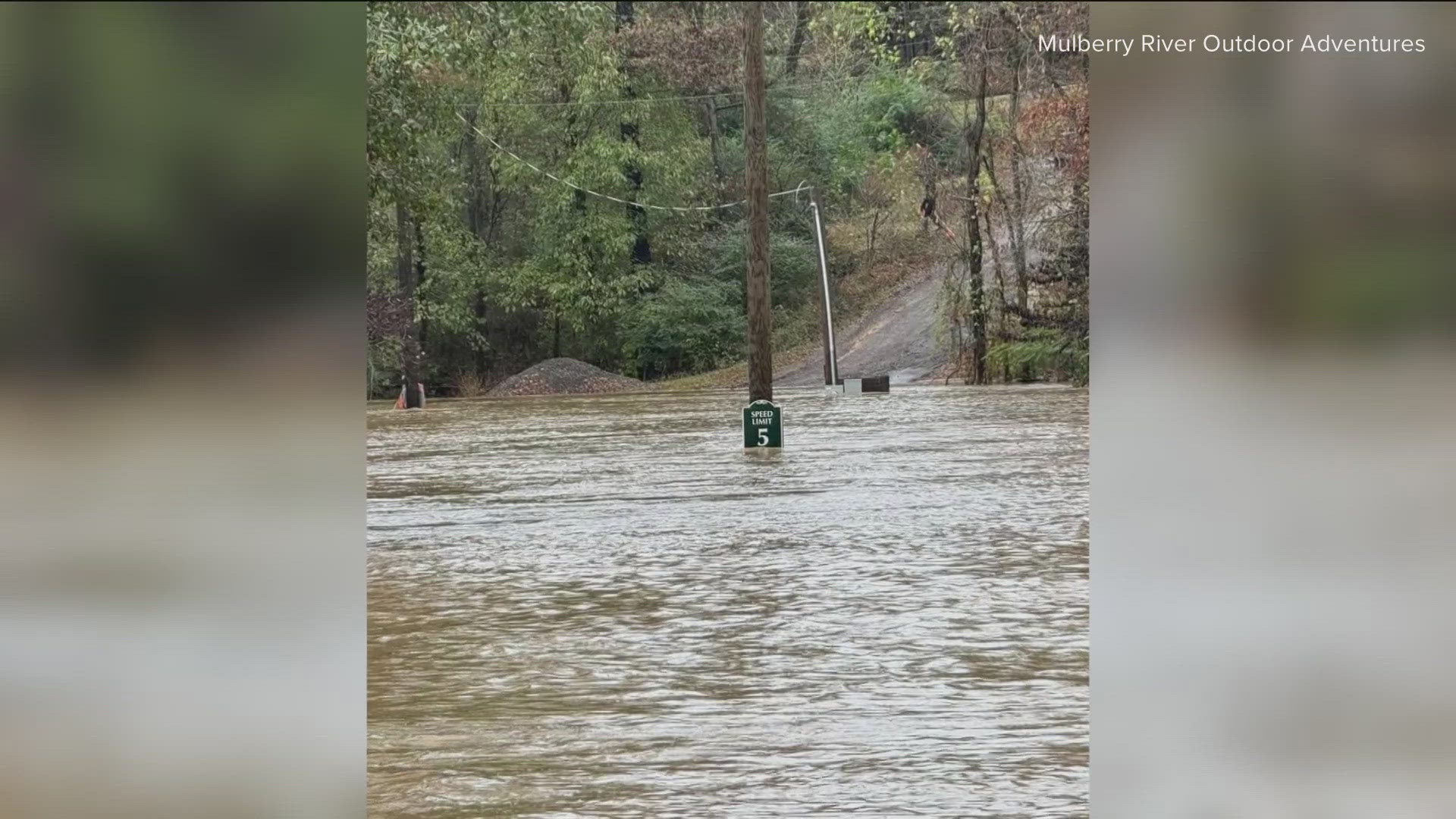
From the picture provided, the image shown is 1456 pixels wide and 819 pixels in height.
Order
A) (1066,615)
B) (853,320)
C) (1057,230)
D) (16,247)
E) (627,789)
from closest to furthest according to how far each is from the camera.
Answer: (16,247) < (627,789) < (1066,615) < (1057,230) < (853,320)

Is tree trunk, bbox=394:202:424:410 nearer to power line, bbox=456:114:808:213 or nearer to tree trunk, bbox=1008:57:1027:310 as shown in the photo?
power line, bbox=456:114:808:213

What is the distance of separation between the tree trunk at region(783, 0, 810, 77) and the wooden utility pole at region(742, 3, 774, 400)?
72.5ft

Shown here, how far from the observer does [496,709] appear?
657 centimetres

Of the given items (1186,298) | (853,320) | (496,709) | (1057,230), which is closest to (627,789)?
(496,709)

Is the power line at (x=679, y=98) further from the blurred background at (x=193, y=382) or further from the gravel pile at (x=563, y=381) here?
the blurred background at (x=193, y=382)

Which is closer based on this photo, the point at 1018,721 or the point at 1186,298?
the point at 1186,298

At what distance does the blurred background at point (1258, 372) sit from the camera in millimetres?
2730

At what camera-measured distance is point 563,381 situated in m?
36.9

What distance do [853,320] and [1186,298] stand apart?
1550 inches

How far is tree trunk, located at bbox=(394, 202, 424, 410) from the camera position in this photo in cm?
3344

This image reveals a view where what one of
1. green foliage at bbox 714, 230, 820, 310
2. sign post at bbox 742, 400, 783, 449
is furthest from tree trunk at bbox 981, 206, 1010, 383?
sign post at bbox 742, 400, 783, 449

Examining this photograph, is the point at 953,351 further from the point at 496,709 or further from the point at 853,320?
the point at 496,709

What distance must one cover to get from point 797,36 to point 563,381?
11.9 metres

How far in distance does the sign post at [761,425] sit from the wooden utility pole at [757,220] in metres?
1.57
